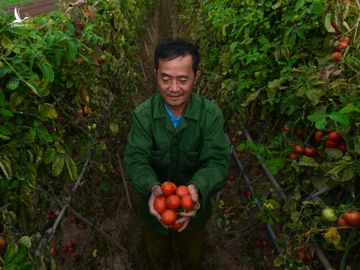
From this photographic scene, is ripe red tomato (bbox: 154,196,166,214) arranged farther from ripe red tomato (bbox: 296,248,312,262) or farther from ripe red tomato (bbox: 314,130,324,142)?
ripe red tomato (bbox: 314,130,324,142)

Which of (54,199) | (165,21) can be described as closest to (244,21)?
(54,199)

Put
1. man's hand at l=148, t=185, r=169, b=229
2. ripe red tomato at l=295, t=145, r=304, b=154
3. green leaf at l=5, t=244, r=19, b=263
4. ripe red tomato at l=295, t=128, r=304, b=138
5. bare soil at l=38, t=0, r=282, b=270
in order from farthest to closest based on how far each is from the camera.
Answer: bare soil at l=38, t=0, r=282, b=270
ripe red tomato at l=295, t=128, r=304, b=138
ripe red tomato at l=295, t=145, r=304, b=154
man's hand at l=148, t=185, r=169, b=229
green leaf at l=5, t=244, r=19, b=263

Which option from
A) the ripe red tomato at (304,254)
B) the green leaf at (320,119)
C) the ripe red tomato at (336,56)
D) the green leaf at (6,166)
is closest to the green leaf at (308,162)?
the green leaf at (320,119)

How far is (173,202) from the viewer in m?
1.72

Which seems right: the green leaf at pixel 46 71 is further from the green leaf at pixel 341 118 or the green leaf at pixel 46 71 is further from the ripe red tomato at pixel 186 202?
the green leaf at pixel 341 118

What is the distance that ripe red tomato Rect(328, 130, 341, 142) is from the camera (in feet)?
5.49

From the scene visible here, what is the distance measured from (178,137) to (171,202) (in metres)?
0.52

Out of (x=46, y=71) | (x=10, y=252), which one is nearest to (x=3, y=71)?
(x=46, y=71)

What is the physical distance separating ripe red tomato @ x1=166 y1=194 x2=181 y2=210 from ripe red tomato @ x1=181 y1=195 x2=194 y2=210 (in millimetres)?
23

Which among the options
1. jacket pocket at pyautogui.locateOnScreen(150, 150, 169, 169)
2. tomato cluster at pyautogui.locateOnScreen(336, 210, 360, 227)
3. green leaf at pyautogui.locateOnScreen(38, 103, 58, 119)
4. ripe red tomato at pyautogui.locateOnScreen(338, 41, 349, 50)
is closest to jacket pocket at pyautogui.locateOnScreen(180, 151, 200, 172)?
jacket pocket at pyautogui.locateOnScreen(150, 150, 169, 169)

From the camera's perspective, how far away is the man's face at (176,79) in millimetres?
1883

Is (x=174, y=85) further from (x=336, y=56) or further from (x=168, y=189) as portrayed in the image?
(x=336, y=56)

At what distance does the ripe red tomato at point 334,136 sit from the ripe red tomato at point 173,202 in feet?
2.93

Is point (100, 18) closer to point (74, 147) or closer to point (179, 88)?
point (74, 147)
